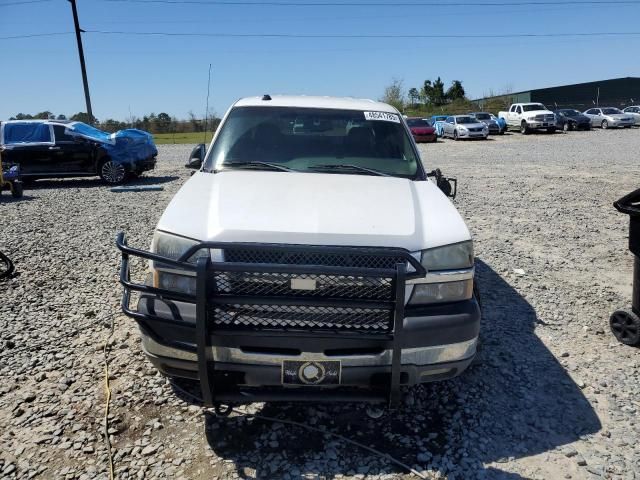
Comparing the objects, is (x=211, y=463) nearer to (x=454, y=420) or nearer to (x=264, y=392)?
(x=264, y=392)

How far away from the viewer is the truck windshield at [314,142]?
4.04m

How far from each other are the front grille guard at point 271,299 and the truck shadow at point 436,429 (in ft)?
1.39

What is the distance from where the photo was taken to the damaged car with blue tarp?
43.7 ft

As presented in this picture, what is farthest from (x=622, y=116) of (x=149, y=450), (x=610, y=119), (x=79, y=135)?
(x=149, y=450)

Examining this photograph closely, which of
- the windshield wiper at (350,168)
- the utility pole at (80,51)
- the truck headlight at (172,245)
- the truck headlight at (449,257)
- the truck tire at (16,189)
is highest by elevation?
the utility pole at (80,51)

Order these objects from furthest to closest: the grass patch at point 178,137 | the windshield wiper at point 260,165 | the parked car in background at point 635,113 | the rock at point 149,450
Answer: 1. the grass patch at point 178,137
2. the parked car in background at point 635,113
3. the windshield wiper at point 260,165
4. the rock at point 149,450

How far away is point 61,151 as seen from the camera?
13.4 meters

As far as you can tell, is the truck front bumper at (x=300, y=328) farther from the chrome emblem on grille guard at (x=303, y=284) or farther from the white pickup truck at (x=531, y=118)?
the white pickup truck at (x=531, y=118)

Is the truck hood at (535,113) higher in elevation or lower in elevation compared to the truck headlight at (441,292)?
higher

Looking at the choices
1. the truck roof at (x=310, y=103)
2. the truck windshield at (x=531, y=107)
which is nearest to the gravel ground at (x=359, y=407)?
the truck roof at (x=310, y=103)

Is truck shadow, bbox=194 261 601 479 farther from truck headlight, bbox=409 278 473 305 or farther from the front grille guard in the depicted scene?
truck headlight, bbox=409 278 473 305

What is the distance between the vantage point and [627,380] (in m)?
3.58

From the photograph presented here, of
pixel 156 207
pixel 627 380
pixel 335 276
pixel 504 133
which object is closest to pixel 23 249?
pixel 156 207

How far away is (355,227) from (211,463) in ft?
4.80
